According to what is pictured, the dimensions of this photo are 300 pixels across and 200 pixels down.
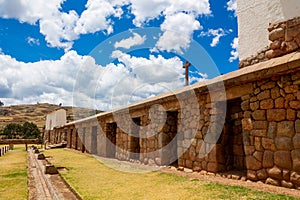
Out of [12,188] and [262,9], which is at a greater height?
[262,9]

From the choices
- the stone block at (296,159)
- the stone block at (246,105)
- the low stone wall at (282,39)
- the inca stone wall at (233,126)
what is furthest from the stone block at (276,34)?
the stone block at (296,159)

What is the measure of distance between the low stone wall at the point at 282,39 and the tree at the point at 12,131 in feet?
144

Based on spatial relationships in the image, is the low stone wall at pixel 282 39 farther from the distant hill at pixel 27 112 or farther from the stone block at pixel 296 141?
the distant hill at pixel 27 112

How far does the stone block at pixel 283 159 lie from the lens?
A: 4551 mm

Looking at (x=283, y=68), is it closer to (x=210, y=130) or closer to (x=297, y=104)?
(x=297, y=104)

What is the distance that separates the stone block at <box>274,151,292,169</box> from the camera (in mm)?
4551

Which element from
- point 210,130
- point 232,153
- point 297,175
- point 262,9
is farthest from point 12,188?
point 262,9

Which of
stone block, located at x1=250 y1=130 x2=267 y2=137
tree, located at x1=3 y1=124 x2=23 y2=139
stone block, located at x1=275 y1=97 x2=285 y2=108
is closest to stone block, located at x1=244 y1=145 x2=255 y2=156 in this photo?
stone block, located at x1=250 y1=130 x2=267 y2=137

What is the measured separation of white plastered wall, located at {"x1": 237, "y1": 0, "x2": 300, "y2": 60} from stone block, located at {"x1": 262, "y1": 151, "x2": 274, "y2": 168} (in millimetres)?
2878

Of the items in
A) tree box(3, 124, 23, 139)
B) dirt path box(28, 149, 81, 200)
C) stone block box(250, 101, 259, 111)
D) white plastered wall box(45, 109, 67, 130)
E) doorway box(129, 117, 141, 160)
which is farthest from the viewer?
tree box(3, 124, 23, 139)

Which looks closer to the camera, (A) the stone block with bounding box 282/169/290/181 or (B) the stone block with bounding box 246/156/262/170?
(A) the stone block with bounding box 282/169/290/181

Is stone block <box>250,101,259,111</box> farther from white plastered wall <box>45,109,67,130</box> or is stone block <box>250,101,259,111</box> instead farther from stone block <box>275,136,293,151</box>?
white plastered wall <box>45,109,67,130</box>

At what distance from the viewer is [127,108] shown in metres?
10.2

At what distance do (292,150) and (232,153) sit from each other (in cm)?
207
